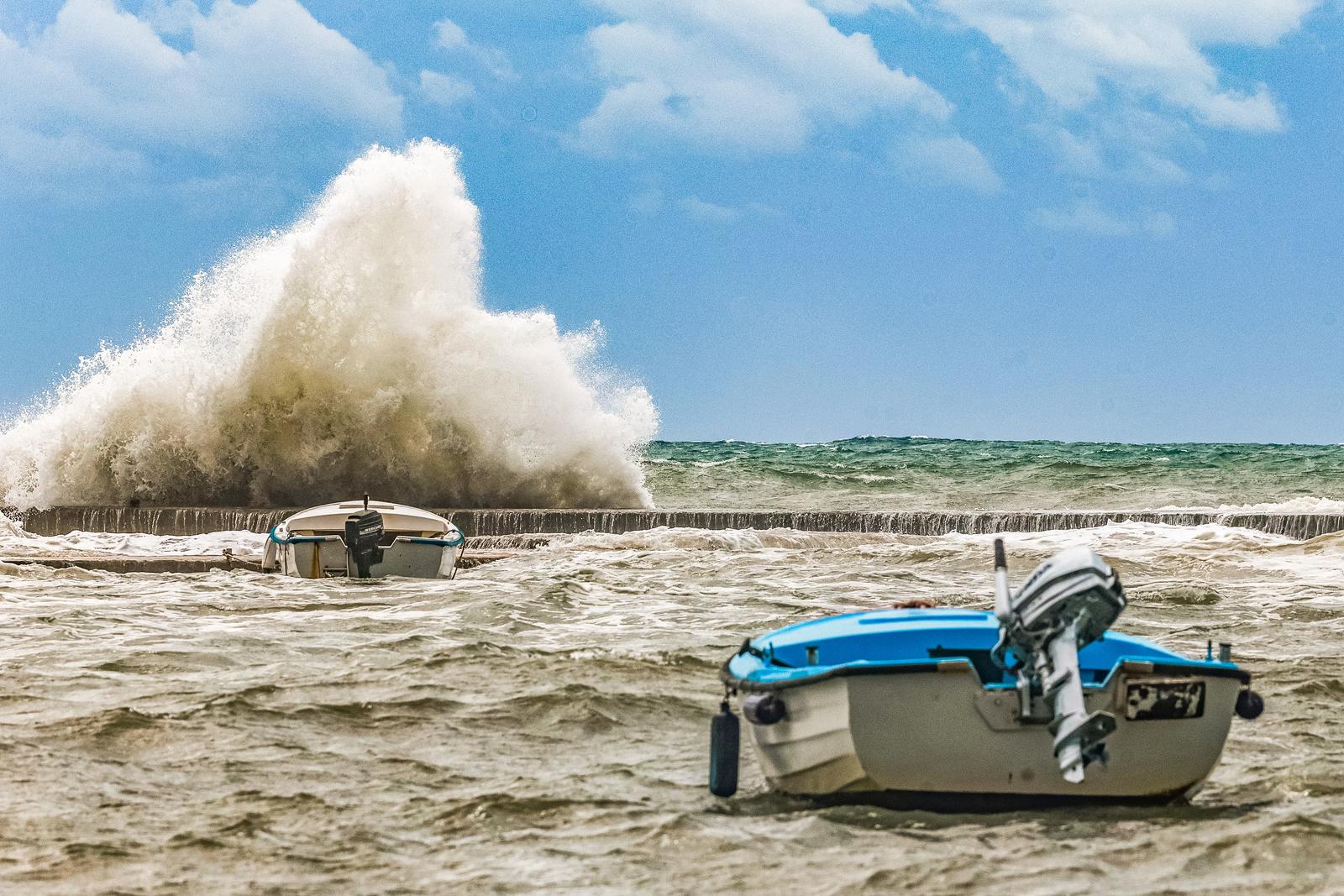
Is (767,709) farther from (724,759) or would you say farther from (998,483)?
(998,483)

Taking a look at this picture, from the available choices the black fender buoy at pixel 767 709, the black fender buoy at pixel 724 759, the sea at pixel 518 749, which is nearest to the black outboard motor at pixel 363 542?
the sea at pixel 518 749

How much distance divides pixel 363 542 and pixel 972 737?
26.7 feet

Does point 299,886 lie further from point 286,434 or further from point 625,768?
point 286,434

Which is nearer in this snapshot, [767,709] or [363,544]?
[767,709]

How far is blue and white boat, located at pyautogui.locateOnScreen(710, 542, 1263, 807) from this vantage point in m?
4.00

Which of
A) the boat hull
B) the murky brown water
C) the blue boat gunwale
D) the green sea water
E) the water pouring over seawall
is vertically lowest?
the murky brown water

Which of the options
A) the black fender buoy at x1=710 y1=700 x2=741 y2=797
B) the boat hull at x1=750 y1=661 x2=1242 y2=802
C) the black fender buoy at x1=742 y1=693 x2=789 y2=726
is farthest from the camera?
the black fender buoy at x1=710 y1=700 x2=741 y2=797

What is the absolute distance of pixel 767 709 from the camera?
429 centimetres

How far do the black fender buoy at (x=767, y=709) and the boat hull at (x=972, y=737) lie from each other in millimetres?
24

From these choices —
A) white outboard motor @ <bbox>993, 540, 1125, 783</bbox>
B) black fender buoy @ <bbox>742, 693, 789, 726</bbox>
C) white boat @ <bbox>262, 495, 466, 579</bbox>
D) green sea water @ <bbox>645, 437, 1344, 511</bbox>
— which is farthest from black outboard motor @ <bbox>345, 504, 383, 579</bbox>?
green sea water @ <bbox>645, 437, 1344, 511</bbox>

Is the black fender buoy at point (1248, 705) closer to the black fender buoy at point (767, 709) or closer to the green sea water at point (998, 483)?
the black fender buoy at point (767, 709)

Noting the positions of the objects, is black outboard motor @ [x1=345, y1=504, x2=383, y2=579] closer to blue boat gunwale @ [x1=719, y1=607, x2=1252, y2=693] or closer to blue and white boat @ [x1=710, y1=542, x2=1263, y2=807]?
blue boat gunwale @ [x1=719, y1=607, x2=1252, y2=693]

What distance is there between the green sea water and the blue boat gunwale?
55.9 feet

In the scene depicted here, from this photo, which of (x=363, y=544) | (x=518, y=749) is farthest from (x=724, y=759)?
(x=363, y=544)
